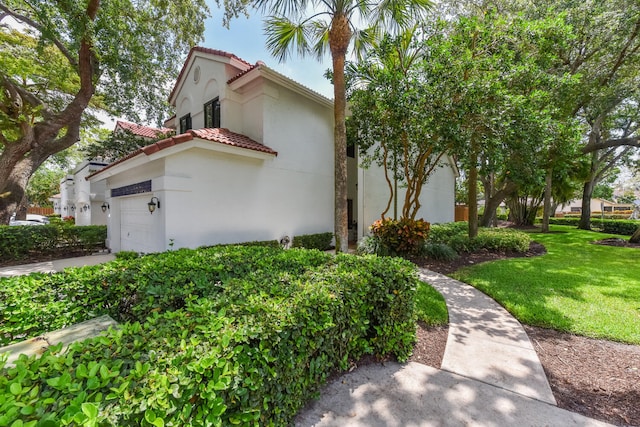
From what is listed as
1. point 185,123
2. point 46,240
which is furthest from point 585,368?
point 46,240

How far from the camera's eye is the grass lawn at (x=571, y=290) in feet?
14.2

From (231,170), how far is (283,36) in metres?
4.25

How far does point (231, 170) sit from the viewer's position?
27.7ft

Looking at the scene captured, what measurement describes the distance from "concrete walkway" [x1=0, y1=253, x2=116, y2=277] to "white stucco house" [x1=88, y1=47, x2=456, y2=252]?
1037 mm

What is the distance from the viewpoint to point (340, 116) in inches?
275

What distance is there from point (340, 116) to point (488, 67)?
412cm

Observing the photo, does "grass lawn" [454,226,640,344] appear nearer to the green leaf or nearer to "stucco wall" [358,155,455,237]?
"stucco wall" [358,155,455,237]

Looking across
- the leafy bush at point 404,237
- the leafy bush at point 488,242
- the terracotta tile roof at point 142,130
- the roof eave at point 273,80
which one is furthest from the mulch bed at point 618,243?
the terracotta tile roof at point 142,130

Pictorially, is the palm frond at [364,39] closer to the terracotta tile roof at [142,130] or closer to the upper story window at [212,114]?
the upper story window at [212,114]

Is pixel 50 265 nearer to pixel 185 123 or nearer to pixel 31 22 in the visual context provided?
pixel 185 123

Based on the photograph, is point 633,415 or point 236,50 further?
point 236,50

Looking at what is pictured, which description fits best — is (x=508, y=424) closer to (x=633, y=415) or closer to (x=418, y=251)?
(x=633, y=415)

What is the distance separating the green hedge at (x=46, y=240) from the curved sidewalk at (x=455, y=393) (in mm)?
13125

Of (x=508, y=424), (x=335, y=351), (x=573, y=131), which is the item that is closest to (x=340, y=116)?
(x=335, y=351)
